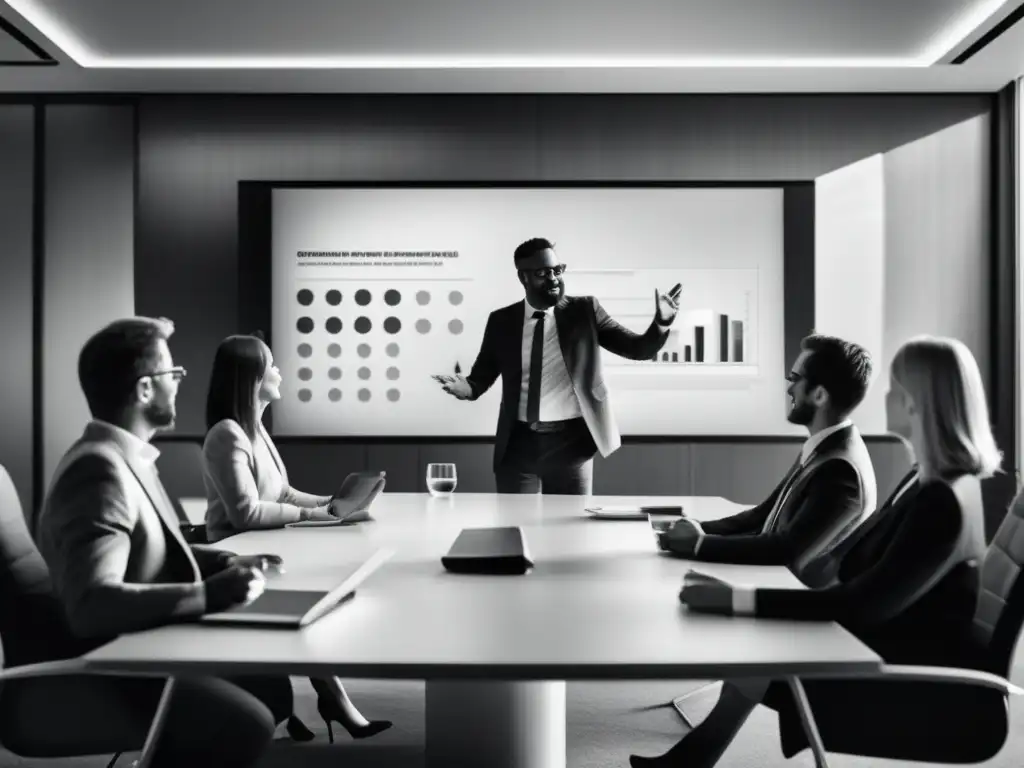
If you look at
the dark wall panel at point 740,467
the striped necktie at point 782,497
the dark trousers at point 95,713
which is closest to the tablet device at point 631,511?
the striped necktie at point 782,497

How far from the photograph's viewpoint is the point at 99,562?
1.55 meters

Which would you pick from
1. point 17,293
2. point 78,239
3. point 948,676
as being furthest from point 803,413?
point 17,293

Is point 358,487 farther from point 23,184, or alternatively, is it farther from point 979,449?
point 23,184

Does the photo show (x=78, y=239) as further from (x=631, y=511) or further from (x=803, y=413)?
(x=803, y=413)

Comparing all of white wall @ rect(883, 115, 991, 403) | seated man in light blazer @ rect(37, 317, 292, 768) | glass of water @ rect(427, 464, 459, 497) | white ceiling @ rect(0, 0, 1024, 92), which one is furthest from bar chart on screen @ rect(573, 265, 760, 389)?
seated man in light blazer @ rect(37, 317, 292, 768)

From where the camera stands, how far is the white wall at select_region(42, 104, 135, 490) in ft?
19.1

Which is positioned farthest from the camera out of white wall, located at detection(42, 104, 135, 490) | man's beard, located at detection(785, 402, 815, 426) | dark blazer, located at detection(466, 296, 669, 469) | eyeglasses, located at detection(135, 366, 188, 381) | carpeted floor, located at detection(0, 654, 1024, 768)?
white wall, located at detection(42, 104, 135, 490)

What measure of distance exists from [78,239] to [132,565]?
4.74 meters

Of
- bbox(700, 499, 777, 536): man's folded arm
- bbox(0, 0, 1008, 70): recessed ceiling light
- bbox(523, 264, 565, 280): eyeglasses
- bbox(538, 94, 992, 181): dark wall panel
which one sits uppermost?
bbox(0, 0, 1008, 70): recessed ceiling light

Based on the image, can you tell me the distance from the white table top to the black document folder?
0.03 meters

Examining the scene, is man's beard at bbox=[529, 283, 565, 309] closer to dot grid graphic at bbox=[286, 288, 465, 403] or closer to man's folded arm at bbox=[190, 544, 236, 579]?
dot grid graphic at bbox=[286, 288, 465, 403]

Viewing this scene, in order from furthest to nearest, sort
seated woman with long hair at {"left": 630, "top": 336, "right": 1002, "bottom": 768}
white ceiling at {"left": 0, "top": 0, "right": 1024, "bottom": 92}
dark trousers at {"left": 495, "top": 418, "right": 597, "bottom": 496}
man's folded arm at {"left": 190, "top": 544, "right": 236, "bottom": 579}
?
1. white ceiling at {"left": 0, "top": 0, "right": 1024, "bottom": 92}
2. dark trousers at {"left": 495, "top": 418, "right": 597, "bottom": 496}
3. man's folded arm at {"left": 190, "top": 544, "right": 236, "bottom": 579}
4. seated woman with long hair at {"left": 630, "top": 336, "right": 1002, "bottom": 768}

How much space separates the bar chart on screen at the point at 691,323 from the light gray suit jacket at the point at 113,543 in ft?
13.9

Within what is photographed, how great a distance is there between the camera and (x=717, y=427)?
5.84 meters
